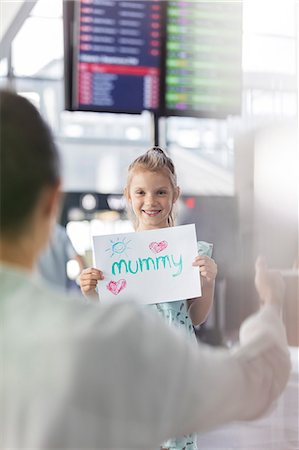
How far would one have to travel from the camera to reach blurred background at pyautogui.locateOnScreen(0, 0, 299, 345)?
148 inches

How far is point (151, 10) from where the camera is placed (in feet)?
12.2

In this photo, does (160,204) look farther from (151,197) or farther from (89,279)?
(89,279)

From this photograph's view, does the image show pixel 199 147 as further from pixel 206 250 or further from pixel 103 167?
pixel 206 250

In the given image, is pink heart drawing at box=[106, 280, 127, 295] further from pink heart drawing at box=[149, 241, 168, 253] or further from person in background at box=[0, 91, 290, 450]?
person in background at box=[0, 91, 290, 450]

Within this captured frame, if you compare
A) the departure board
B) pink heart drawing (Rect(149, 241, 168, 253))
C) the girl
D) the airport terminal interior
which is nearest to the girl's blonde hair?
the girl

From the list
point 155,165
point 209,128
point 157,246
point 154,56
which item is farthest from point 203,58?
point 157,246

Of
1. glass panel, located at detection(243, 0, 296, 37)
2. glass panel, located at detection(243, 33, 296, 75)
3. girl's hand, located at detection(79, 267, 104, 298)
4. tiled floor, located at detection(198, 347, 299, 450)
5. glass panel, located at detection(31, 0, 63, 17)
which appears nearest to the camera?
girl's hand, located at detection(79, 267, 104, 298)

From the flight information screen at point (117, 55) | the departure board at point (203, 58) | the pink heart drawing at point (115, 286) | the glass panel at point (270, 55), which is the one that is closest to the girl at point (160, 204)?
the pink heart drawing at point (115, 286)

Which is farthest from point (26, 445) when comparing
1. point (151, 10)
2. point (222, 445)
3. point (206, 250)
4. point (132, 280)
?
point (151, 10)

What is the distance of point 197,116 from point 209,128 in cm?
190

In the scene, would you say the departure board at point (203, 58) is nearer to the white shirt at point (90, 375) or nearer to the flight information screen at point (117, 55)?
the flight information screen at point (117, 55)

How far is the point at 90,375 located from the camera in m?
0.67

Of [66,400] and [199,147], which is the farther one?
[199,147]

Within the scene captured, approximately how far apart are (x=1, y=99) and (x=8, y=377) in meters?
0.24
